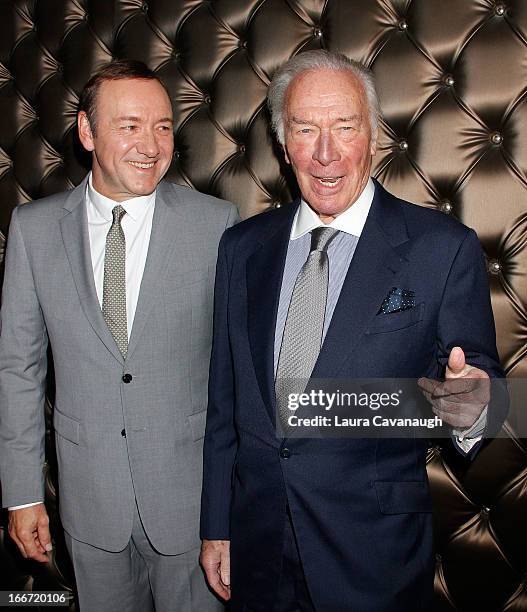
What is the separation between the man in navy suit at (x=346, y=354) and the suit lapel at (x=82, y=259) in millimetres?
290

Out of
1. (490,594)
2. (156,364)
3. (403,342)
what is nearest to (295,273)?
(403,342)

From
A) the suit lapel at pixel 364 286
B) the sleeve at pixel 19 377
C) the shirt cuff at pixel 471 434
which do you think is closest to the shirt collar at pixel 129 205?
the sleeve at pixel 19 377

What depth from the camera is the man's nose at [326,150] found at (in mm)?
1251

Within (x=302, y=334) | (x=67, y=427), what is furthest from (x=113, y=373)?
(x=302, y=334)

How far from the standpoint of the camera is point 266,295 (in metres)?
1.30

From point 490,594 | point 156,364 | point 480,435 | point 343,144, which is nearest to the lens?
point 480,435

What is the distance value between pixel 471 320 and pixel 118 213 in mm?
823

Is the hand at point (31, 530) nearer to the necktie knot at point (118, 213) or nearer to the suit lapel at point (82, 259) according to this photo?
the suit lapel at point (82, 259)

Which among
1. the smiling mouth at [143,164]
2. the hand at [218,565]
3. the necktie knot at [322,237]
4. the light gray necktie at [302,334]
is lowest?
the hand at [218,565]

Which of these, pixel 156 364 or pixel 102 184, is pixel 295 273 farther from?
pixel 102 184

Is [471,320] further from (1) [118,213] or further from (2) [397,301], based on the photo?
(1) [118,213]

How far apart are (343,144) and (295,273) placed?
274mm

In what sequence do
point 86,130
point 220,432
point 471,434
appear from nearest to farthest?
point 471,434, point 220,432, point 86,130

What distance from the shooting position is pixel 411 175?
5.32 feet
